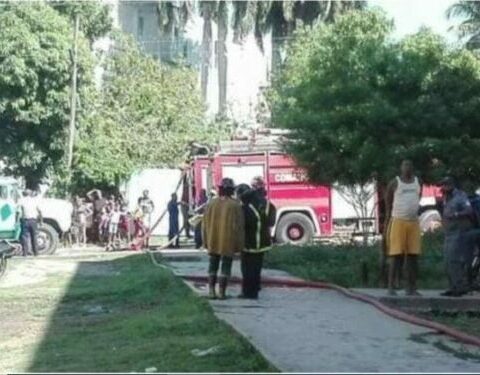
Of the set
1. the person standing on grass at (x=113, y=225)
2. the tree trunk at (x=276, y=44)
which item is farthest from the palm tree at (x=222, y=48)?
the person standing on grass at (x=113, y=225)

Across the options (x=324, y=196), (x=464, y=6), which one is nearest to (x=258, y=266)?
(x=324, y=196)

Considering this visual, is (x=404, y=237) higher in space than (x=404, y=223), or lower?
lower

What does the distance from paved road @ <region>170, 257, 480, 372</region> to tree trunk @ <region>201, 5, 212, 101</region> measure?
45112 mm

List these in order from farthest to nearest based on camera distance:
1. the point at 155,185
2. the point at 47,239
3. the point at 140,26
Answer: the point at 140,26, the point at 155,185, the point at 47,239

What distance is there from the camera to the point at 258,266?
18344 millimetres

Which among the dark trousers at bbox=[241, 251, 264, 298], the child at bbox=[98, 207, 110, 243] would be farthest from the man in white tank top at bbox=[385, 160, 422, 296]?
the child at bbox=[98, 207, 110, 243]

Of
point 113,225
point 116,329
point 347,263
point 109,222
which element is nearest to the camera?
point 116,329

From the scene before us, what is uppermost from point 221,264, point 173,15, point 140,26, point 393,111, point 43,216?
point 140,26

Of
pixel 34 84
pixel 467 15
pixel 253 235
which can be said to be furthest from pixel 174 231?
A: pixel 467 15

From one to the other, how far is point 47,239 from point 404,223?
63.4 ft

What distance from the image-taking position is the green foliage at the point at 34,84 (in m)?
42.8

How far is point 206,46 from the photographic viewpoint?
6456 centimetres

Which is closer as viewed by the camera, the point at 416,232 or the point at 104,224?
the point at 416,232

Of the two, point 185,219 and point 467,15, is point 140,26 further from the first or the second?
point 185,219
